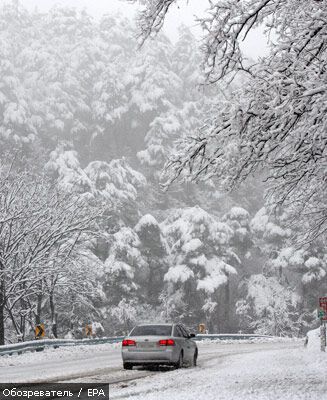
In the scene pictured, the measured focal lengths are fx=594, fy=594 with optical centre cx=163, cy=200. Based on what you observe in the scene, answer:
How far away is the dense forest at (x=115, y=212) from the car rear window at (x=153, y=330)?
14.2ft

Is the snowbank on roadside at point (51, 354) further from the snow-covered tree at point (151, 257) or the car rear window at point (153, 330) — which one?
the snow-covered tree at point (151, 257)

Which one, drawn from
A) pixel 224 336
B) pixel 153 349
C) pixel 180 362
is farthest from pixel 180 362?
pixel 224 336

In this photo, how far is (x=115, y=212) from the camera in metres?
49.4

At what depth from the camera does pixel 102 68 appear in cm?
6956

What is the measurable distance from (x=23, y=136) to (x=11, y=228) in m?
31.2

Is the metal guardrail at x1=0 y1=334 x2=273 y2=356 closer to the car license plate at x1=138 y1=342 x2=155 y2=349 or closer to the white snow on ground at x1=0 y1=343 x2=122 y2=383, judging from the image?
the white snow on ground at x1=0 y1=343 x2=122 y2=383

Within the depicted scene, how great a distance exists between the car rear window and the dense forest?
432 cm

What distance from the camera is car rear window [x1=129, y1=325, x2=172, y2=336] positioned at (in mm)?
Answer: 16484

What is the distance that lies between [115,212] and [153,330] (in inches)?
1299

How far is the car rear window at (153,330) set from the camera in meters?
16.5

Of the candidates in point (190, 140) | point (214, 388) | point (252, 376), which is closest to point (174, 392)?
point (214, 388)

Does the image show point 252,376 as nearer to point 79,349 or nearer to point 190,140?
point 190,140

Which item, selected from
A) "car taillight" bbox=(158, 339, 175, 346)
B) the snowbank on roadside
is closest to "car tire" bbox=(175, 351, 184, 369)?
"car taillight" bbox=(158, 339, 175, 346)

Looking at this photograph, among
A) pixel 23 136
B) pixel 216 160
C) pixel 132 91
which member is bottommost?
pixel 216 160
